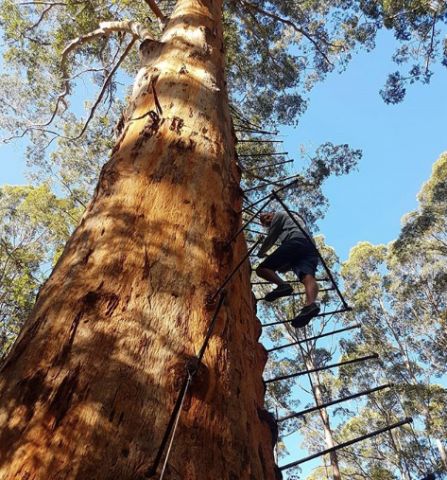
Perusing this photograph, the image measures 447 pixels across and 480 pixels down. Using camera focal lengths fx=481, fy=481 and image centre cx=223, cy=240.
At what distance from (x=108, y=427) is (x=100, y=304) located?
1.24 feet

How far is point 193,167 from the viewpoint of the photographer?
6.25 feet

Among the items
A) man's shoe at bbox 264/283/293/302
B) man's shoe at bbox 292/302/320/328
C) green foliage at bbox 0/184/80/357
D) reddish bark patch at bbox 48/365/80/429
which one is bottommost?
reddish bark patch at bbox 48/365/80/429

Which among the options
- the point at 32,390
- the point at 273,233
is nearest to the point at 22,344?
the point at 32,390

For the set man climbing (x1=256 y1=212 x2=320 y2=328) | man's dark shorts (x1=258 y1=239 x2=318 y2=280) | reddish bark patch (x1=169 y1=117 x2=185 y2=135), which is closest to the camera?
reddish bark patch (x1=169 y1=117 x2=185 y2=135)

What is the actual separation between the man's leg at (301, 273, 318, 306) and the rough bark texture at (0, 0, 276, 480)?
103cm

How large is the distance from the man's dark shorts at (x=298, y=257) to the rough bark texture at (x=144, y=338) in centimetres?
123

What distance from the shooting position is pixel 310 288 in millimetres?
3146

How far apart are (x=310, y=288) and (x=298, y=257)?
1.03ft

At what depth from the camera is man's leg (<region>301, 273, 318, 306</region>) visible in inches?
119

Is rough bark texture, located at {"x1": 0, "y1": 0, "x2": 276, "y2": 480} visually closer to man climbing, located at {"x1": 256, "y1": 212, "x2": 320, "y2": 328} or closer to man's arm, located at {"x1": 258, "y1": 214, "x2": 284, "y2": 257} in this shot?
man climbing, located at {"x1": 256, "y1": 212, "x2": 320, "y2": 328}

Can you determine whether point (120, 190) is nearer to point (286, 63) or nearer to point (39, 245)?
point (286, 63)

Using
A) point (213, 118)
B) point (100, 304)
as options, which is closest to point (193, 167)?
point (213, 118)

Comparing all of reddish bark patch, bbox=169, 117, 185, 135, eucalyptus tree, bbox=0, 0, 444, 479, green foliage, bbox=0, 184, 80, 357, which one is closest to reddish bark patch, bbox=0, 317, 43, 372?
eucalyptus tree, bbox=0, 0, 444, 479

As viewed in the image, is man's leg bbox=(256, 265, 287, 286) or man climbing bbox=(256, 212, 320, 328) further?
man's leg bbox=(256, 265, 287, 286)
